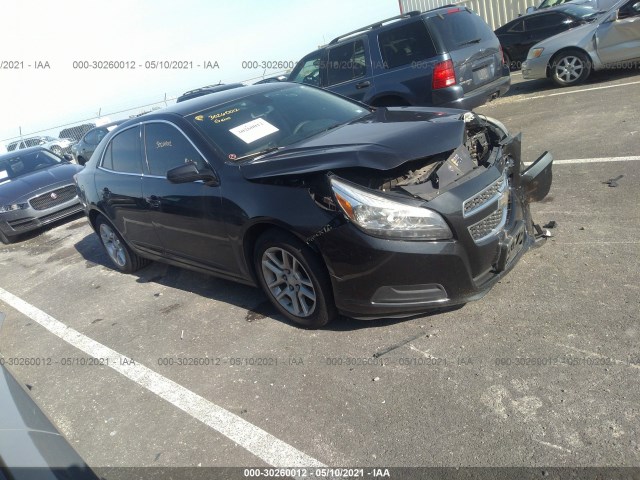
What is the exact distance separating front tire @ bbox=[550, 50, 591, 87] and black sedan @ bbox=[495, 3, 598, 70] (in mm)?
2779

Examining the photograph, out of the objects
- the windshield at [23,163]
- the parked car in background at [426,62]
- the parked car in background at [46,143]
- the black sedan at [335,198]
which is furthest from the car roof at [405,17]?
the parked car in background at [46,143]

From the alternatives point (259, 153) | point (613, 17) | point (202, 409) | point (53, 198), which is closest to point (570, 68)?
point (613, 17)

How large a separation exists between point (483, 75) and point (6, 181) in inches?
343

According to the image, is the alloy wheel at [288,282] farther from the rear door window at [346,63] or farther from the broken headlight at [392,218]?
the rear door window at [346,63]

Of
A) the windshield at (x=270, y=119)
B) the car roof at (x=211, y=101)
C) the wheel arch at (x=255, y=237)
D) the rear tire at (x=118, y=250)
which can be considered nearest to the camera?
the wheel arch at (x=255, y=237)

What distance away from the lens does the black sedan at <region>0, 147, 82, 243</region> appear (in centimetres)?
877

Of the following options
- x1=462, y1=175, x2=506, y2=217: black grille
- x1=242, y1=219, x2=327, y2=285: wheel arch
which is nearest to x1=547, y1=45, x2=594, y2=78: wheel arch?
x1=462, y1=175, x2=506, y2=217: black grille

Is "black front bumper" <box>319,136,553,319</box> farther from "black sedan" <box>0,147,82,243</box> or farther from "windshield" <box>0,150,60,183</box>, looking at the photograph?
"windshield" <box>0,150,60,183</box>

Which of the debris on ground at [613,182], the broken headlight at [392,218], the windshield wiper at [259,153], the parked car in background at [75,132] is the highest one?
the parked car in background at [75,132]

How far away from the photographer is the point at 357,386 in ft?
9.98

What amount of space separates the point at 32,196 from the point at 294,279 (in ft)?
23.6

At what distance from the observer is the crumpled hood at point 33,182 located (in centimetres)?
891

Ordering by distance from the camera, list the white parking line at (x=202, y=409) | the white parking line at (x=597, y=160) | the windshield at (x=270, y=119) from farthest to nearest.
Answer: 1. the white parking line at (x=597, y=160)
2. the windshield at (x=270, y=119)
3. the white parking line at (x=202, y=409)

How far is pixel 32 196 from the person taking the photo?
8.88 metres
